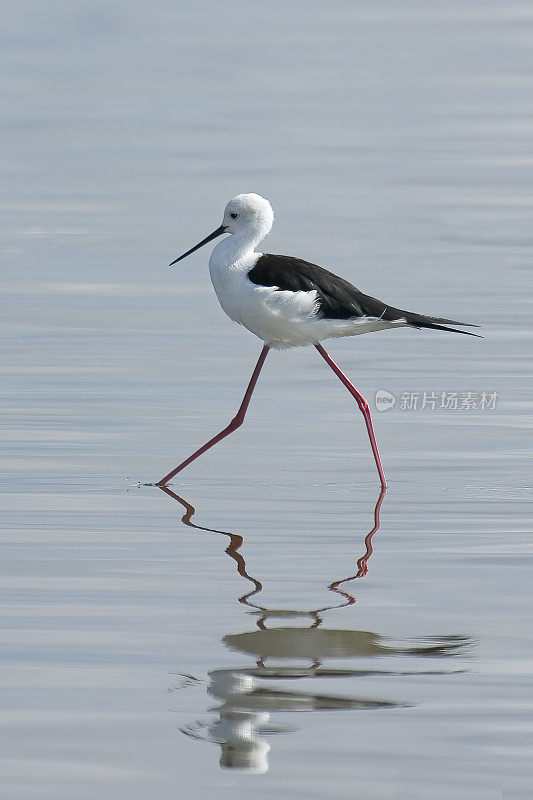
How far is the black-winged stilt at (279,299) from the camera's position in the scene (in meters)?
7.94

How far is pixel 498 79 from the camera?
2002 cm

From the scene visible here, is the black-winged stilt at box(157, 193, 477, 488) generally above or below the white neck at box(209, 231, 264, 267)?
below

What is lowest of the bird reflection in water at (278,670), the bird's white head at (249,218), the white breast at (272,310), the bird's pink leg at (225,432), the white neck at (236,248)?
the bird reflection in water at (278,670)

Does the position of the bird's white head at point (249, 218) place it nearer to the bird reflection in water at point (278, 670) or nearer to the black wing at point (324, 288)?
the black wing at point (324, 288)

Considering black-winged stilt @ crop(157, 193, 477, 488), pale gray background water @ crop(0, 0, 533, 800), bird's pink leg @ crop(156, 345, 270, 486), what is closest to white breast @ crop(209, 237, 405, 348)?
black-winged stilt @ crop(157, 193, 477, 488)

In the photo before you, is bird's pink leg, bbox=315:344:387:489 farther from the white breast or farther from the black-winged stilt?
the white breast

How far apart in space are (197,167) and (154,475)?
829 cm

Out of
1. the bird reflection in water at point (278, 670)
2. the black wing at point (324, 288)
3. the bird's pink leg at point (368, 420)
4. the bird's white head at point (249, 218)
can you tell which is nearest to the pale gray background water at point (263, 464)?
the bird reflection in water at point (278, 670)

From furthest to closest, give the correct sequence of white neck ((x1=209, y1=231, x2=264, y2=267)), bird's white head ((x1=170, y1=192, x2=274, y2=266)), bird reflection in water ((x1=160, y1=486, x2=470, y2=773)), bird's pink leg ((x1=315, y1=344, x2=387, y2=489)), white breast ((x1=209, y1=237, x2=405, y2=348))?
bird's white head ((x1=170, y1=192, x2=274, y2=266)) → white neck ((x1=209, y1=231, x2=264, y2=267)) → white breast ((x1=209, y1=237, x2=405, y2=348)) → bird's pink leg ((x1=315, y1=344, x2=387, y2=489)) → bird reflection in water ((x1=160, y1=486, x2=470, y2=773))

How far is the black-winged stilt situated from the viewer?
7938mm

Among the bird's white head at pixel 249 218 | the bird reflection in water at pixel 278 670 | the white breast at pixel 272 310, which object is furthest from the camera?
the bird's white head at pixel 249 218

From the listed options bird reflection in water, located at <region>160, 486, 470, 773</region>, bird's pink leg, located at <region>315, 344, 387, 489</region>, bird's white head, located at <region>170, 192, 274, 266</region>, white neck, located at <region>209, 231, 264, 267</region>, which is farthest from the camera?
bird's white head, located at <region>170, 192, 274, 266</region>

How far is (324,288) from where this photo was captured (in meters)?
8.03

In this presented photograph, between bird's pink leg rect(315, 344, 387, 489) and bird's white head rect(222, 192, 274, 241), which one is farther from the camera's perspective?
bird's white head rect(222, 192, 274, 241)
